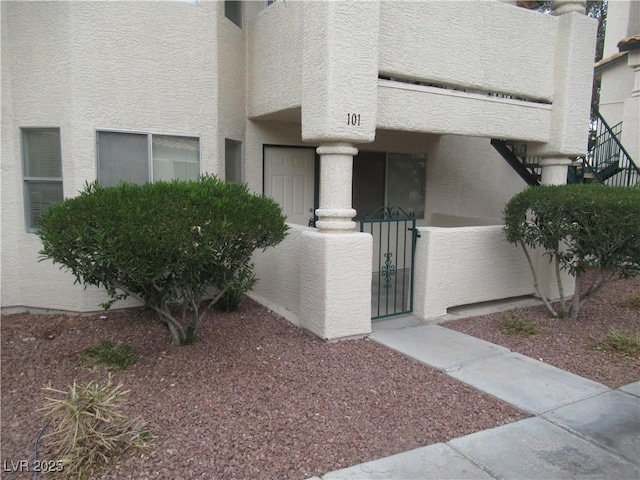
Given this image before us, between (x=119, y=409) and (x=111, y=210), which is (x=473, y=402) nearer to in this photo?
(x=119, y=409)

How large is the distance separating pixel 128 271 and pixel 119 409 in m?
1.13

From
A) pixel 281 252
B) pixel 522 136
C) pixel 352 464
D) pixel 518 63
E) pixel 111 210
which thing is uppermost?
pixel 518 63

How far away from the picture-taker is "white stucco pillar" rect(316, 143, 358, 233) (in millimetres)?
5859

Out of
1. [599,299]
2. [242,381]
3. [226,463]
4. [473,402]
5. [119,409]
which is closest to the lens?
[226,463]

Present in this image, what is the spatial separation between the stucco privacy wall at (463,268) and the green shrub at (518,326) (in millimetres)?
758

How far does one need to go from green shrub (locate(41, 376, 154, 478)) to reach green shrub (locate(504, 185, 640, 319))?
527cm

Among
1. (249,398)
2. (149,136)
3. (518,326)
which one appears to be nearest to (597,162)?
(518,326)

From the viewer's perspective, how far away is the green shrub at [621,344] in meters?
5.70

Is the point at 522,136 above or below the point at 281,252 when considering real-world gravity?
above

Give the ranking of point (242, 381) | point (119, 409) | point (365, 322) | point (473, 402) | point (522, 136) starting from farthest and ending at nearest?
point (522, 136), point (365, 322), point (242, 381), point (473, 402), point (119, 409)

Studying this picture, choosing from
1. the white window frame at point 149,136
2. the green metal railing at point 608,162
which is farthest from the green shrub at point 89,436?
the green metal railing at point 608,162

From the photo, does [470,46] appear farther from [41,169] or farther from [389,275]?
[41,169]

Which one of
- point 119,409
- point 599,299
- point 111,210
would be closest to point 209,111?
point 111,210

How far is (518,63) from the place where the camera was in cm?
716
